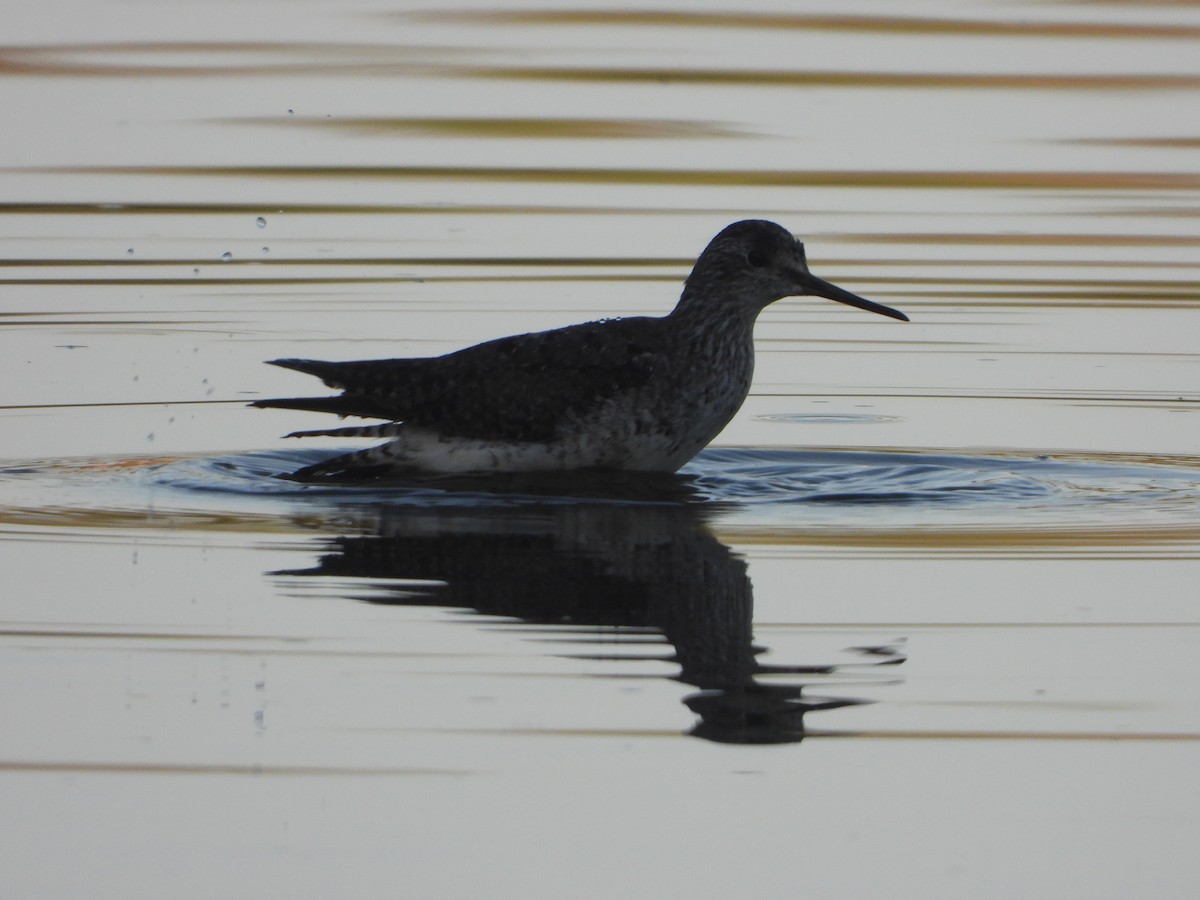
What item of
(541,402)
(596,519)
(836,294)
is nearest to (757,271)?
(836,294)

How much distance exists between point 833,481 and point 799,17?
48.7 ft

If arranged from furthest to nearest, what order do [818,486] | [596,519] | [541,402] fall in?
1. [541,402]
2. [818,486]
3. [596,519]

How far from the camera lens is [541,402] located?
8.67m

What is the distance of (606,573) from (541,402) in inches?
74.8

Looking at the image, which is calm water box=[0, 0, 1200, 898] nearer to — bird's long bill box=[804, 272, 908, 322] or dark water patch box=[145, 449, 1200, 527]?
dark water patch box=[145, 449, 1200, 527]

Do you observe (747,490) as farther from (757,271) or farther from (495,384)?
(757,271)

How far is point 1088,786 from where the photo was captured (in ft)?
16.3

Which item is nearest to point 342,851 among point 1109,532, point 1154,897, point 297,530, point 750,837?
point 750,837

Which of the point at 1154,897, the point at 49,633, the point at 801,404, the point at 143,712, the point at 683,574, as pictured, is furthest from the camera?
the point at 801,404

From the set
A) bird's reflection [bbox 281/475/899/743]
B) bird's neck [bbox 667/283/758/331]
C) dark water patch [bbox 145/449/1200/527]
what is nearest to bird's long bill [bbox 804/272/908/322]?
bird's neck [bbox 667/283/758/331]

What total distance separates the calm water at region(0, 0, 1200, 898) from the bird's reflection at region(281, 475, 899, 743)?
20mm

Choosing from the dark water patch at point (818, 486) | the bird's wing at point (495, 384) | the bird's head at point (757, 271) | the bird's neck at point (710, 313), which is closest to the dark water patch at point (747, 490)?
the dark water patch at point (818, 486)

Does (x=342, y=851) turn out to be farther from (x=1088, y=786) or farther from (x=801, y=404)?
(x=801, y=404)

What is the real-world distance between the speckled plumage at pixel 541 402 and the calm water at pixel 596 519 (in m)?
0.22
